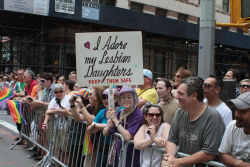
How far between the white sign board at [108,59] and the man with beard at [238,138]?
5.78 ft

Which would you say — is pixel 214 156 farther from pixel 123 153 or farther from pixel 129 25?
pixel 129 25

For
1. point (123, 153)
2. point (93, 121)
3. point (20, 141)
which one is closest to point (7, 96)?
point (20, 141)

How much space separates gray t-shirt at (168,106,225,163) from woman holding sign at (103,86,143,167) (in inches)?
30.4

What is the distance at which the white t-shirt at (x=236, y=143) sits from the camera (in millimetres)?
2736

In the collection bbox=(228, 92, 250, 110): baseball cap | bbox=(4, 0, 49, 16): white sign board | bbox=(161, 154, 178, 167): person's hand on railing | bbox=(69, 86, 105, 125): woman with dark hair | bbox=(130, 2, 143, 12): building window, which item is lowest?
bbox=(161, 154, 178, 167): person's hand on railing

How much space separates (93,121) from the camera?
4.61 m

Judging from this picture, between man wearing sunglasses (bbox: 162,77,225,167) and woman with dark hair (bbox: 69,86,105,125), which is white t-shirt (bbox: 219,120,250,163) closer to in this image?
man wearing sunglasses (bbox: 162,77,225,167)

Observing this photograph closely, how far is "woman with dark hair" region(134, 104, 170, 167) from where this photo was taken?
11.4ft

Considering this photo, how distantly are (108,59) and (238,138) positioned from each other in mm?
2240

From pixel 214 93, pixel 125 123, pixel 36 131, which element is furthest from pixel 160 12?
pixel 125 123

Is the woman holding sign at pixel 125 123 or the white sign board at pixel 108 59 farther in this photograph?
the white sign board at pixel 108 59

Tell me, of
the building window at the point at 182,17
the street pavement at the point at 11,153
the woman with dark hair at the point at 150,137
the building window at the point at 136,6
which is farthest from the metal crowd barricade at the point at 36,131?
the building window at the point at 182,17

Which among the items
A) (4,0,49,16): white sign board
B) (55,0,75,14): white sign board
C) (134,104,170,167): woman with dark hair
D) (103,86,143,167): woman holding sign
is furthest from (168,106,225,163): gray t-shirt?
(55,0,75,14): white sign board

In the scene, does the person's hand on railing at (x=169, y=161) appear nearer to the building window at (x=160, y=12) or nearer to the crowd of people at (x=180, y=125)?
the crowd of people at (x=180, y=125)
